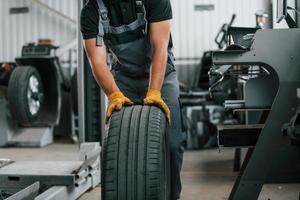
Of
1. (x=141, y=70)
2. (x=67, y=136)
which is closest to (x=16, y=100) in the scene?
(x=67, y=136)

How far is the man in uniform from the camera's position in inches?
74.8

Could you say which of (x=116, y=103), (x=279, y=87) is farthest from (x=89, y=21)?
(x=279, y=87)

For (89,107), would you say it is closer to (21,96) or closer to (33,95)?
(21,96)

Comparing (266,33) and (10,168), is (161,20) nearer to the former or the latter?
(266,33)

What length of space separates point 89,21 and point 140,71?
35 cm

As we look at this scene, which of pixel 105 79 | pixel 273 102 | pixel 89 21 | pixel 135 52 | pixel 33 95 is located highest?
pixel 89 21

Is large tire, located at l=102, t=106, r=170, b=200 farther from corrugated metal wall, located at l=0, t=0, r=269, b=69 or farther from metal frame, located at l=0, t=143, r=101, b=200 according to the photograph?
corrugated metal wall, located at l=0, t=0, r=269, b=69

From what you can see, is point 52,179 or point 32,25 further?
point 32,25

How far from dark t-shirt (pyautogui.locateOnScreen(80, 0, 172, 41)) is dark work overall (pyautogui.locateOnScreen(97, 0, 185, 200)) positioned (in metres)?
0.03

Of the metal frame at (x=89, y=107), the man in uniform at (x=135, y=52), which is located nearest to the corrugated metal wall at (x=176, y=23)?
the metal frame at (x=89, y=107)

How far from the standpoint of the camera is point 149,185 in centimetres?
154

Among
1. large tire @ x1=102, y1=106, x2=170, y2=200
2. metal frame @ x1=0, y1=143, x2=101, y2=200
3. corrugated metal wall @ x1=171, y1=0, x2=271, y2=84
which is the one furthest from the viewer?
corrugated metal wall @ x1=171, y1=0, x2=271, y2=84

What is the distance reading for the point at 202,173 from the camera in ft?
12.3

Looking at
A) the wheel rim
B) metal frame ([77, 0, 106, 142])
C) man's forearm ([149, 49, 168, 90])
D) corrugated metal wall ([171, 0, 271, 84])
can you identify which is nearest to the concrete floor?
the wheel rim
